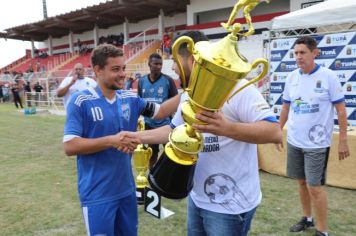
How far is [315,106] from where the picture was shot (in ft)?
11.5

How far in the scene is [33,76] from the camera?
2880 centimetres

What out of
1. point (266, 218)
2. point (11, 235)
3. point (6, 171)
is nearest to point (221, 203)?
point (266, 218)

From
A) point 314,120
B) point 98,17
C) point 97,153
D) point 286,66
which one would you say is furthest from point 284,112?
point 98,17

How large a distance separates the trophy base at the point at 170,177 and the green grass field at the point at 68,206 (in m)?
2.36

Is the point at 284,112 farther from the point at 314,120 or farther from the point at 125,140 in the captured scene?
the point at 125,140

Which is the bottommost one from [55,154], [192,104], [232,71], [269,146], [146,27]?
[55,154]

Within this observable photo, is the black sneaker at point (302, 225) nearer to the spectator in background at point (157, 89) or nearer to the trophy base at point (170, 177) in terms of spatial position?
the spectator in background at point (157, 89)

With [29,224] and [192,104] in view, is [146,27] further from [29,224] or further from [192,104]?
[192,104]

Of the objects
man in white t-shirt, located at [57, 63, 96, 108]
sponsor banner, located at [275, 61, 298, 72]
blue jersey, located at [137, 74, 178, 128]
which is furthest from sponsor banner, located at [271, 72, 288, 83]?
man in white t-shirt, located at [57, 63, 96, 108]

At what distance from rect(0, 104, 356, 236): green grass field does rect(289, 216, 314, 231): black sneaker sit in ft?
0.22

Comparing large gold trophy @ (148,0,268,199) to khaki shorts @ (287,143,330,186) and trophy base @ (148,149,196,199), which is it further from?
khaki shorts @ (287,143,330,186)

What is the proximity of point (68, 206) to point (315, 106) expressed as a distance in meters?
3.24

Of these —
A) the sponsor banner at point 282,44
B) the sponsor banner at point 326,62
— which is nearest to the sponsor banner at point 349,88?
the sponsor banner at point 326,62

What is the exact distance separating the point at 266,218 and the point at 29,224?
2705 mm
